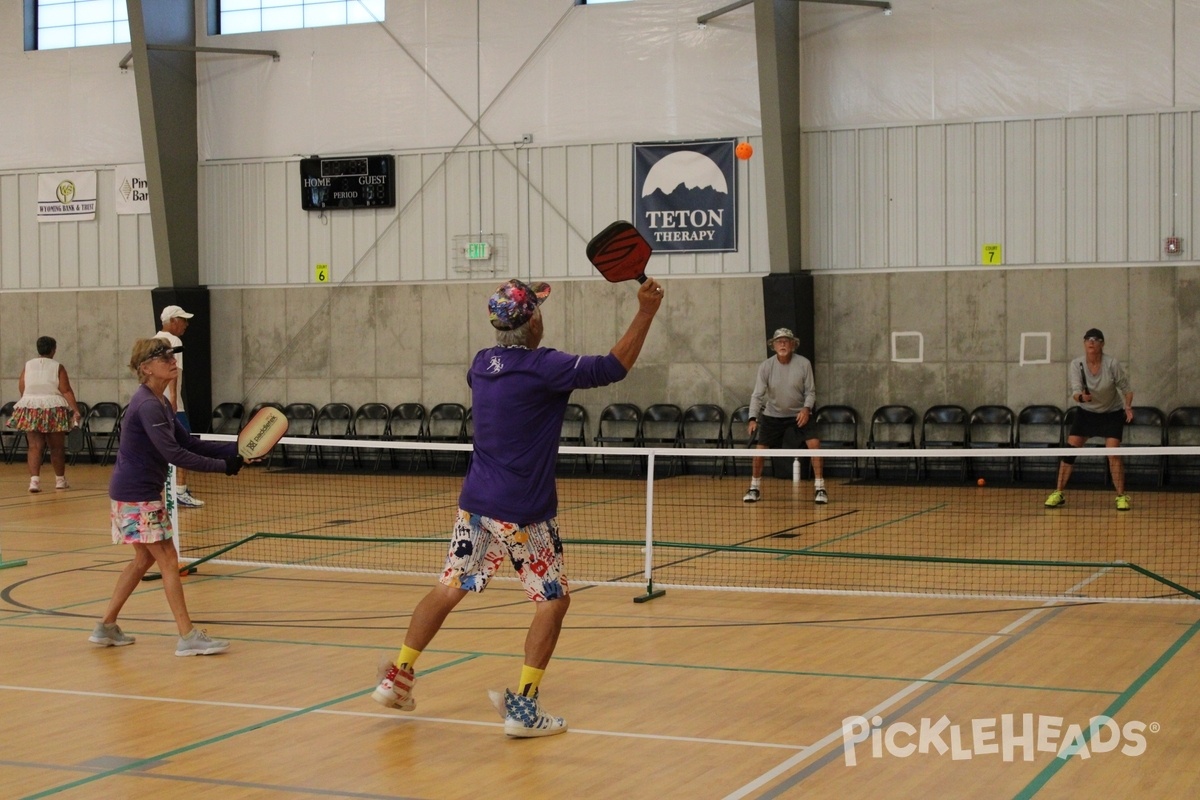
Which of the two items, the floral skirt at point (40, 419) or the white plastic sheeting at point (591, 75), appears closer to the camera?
the floral skirt at point (40, 419)

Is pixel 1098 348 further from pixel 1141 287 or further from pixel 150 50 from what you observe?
pixel 150 50

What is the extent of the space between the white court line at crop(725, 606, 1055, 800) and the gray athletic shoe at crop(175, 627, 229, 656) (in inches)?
149

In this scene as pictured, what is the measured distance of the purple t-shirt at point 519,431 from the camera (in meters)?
6.11

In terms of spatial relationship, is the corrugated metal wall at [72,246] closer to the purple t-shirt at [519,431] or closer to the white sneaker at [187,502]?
the white sneaker at [187,502]

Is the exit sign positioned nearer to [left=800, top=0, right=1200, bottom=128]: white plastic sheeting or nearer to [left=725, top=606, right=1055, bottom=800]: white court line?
[left=800, top=0, right=1200, bottom=128]: white plastic sheeting

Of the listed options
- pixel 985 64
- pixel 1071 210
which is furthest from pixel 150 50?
pixel 1071 210

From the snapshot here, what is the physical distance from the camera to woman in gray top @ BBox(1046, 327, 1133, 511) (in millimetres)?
14469

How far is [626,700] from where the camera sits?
22.4 ft

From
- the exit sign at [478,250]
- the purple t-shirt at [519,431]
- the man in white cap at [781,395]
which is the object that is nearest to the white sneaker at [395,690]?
the purple t-shirt at [519,431]

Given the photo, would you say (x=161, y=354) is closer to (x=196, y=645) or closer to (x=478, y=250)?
(x=196, y=645)

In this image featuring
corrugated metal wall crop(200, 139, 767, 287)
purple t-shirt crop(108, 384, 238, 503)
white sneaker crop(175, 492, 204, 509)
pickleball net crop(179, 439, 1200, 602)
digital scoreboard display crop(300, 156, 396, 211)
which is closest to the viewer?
purple t-shirt crop(108, 384, 238, 503)

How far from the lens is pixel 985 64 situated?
710 inches

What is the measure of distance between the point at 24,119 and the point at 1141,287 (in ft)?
58.6

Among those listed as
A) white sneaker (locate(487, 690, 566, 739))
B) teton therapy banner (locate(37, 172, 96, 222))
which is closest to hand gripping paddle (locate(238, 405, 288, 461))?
white sneaker (locate(487, 690, 566, 739))
